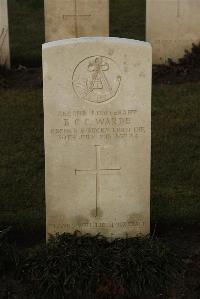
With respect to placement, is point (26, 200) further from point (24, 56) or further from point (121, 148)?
point (24, 56)

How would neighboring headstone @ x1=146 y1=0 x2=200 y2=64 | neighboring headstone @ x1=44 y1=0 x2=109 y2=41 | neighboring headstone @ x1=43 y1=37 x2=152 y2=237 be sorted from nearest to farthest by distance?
neighboring headstone @ x1=43 y1=37 x2=152 y2=237 < neighboring headstone @ x1=146 y1=0 x2=200 y2=64 < neighboring headstone @ x1=44 y1=0 x2=109 y2=41

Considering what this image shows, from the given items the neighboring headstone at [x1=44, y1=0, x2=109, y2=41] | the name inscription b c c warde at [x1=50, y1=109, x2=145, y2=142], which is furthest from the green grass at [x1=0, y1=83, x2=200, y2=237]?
the neighboring headstone at [x1=44, y1=0, x2=109, y2=41]

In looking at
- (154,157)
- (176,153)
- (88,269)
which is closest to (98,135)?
(88,269)

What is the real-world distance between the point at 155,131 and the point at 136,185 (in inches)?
96.9

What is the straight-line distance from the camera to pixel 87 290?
443cm

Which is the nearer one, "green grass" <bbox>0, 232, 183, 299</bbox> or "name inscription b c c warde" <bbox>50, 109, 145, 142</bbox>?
"green grass" <bbox>0, 232, 183, 299</bbox>

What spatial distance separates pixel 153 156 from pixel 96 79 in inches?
83.5

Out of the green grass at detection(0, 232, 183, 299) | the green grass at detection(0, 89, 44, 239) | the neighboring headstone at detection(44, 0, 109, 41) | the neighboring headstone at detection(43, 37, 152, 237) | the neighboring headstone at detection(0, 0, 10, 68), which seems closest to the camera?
the green grass at detection(0, 232, 183, 299)

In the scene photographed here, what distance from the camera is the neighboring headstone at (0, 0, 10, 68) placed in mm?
9375

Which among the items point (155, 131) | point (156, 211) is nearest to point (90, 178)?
point (156, 211)

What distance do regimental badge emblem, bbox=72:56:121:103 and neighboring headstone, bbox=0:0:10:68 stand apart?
5051 millimetres

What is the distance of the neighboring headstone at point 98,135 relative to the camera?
4598mm

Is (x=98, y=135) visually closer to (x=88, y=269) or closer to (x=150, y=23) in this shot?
(x=88, y=269)

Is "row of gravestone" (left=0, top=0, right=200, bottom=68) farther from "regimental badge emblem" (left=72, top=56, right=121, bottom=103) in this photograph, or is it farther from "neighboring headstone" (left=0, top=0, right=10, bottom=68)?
"regimental badge emblem" (left=72, top=56, right=121, bottom=103)
